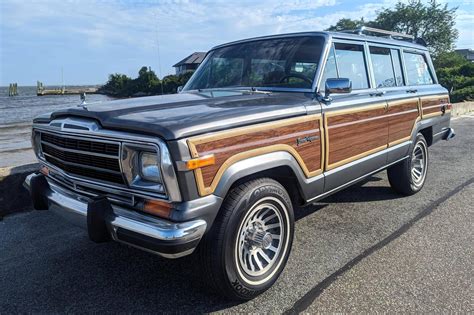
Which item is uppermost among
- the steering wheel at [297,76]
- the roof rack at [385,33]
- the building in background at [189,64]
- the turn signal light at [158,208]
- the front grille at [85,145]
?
the building in background at [189,64]

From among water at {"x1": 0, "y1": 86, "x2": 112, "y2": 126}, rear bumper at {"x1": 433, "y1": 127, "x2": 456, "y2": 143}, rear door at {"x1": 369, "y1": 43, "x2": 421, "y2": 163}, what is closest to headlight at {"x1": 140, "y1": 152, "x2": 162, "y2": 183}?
water at {"x1": 0, "y1": 86, "x2": 112, "y2": 126}

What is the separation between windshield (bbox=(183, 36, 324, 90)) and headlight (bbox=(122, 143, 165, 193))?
1810mm

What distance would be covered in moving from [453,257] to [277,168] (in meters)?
1.81

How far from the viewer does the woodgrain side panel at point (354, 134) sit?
11.6 ft

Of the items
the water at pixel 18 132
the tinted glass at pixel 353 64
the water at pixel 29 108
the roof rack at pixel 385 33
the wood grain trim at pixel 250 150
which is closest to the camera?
the wood grain trim at pixel 250 150

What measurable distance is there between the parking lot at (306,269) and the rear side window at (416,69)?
1.75 metres

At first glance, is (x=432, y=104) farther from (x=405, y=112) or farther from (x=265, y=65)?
(x=265, y=65)

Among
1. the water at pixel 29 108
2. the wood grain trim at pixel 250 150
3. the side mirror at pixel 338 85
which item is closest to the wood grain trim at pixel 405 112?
the side mirror at pixel 338 85

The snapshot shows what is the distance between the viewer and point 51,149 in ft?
10.6

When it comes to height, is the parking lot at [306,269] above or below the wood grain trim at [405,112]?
below

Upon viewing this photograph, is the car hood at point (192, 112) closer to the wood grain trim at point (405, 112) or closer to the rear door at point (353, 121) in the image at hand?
the rear door at point (353, 121)

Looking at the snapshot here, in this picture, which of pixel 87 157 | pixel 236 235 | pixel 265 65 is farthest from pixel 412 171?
pixel 87 157

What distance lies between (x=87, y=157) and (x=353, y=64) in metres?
2.90

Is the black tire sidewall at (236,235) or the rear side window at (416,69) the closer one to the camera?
the black tire sidewall at (236,235)
